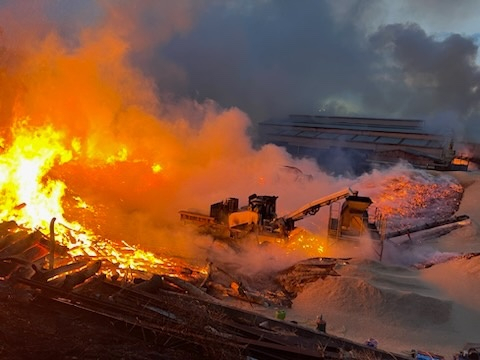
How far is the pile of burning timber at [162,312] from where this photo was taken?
21.5 ft

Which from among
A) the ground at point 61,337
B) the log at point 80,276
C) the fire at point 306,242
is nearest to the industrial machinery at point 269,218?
the fire at point 306,242

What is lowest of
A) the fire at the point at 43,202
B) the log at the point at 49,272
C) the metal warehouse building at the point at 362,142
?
the log at the point at 49,272

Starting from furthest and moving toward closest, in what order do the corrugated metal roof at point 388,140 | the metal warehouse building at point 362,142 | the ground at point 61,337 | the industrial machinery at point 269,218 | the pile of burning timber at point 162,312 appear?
the corrugated metal roof at point 388,140
the metal warehouse building at point 362,142
the industrial machinery at point 269,218
the pile of burning timber at point 162,312
the ground at point 61,337

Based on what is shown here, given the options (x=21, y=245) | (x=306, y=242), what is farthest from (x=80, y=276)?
(x=306, y=242)

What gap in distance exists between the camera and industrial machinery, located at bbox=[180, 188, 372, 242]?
1652 centimetres

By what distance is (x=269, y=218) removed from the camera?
17750 mm

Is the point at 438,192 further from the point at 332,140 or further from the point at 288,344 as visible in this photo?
the point at 288,344

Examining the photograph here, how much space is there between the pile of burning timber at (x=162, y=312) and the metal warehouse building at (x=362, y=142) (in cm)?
2532

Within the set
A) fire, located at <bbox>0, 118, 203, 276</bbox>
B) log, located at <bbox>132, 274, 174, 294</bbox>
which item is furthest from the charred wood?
log, located at <bbox>132, 274, 174, 294</bbox>

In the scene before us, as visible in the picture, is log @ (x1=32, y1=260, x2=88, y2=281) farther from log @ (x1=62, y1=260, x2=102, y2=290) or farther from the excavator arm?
the excavator arm

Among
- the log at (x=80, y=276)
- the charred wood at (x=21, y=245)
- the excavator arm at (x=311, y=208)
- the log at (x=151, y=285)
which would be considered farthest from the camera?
the excavator arm at (x=311, y=208)

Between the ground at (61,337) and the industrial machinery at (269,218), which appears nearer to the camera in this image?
the ground at (61,337)

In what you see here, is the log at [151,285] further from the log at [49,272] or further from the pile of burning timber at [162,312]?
the log at [49,272]

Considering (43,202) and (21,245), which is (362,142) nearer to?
(43,202)
